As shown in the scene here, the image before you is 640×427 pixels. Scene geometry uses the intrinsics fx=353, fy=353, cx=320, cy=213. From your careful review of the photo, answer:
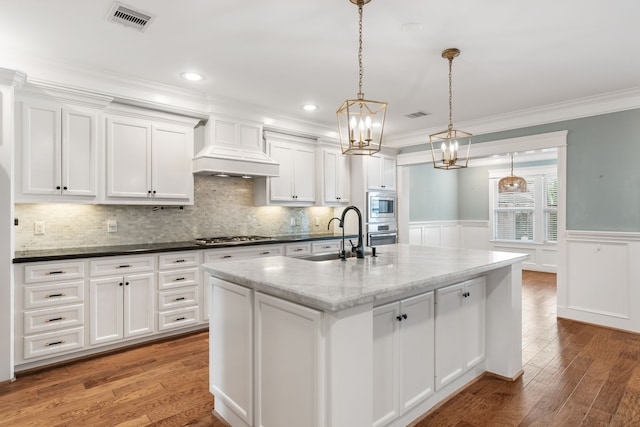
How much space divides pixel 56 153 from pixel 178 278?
5.17 feet

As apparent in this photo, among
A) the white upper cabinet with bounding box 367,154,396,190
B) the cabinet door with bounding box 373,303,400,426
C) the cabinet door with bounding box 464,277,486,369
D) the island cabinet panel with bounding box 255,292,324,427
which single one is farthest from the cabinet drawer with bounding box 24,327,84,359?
the white upper cabinet with bounding box 367,154,396,190

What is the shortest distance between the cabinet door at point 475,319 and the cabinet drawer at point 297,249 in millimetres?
2415

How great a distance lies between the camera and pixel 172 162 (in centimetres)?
387

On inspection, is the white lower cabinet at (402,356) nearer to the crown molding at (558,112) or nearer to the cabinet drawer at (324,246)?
the cabinet drawer at (324,246)

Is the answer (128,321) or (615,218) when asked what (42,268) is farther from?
(615,218)

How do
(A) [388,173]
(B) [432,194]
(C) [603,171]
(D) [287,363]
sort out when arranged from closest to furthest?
(D) [287,363] → (C) [603,171] → (A) [388,173] → (B) [432,194]

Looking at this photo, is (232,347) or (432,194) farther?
(432,194)

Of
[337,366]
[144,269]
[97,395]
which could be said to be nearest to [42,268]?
[144,269]

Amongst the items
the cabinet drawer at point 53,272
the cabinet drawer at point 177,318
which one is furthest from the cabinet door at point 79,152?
the cabinet drawer at point 177,318

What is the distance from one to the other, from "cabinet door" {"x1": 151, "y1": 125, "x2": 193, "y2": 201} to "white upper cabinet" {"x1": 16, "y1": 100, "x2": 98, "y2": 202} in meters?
0.56

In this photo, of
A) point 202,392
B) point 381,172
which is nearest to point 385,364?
point 202,392

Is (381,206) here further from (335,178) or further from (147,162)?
(147,162)

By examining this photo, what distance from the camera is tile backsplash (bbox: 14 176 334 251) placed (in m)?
3.38

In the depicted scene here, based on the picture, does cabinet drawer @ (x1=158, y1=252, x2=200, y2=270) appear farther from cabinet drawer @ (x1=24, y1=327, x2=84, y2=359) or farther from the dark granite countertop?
cabinet drawer @ (x1=24, y1=327, x2=84, y2=359)
